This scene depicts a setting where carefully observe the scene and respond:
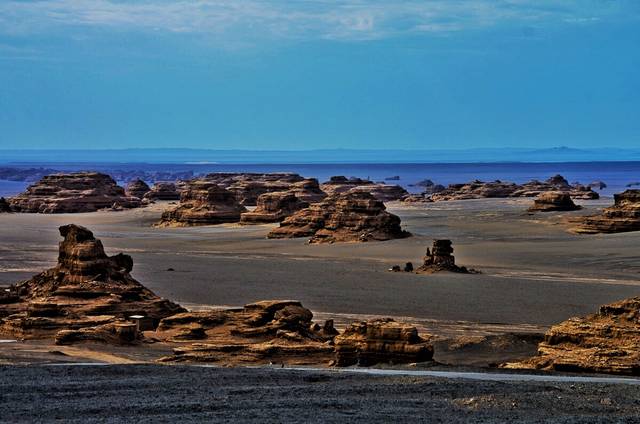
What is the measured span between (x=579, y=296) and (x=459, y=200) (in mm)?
55207

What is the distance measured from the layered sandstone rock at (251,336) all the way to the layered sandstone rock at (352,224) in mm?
28760

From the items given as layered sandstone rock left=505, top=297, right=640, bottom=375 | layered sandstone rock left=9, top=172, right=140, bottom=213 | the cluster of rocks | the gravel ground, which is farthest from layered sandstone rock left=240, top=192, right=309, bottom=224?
the gravel ground

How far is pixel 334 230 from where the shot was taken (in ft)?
175

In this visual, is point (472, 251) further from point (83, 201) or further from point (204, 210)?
point (83, 201)

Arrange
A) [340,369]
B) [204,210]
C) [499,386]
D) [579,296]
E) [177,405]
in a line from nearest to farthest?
[177,405]
[499,386]
[340,369]
[579,296]
[204,210]

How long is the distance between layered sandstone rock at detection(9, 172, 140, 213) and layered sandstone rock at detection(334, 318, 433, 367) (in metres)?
66.3

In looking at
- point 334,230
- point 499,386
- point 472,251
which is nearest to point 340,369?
point 499,386

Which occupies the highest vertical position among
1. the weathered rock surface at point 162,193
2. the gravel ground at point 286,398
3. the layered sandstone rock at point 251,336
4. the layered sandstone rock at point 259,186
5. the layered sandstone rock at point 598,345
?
the layered sandstone rock at point 259,186

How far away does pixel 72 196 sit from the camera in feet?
277

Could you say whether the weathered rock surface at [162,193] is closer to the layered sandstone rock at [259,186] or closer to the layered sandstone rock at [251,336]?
the layered sandstone rock at [259,186]

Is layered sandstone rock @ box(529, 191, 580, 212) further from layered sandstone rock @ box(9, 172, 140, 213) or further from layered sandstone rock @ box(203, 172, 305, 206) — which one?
layered sandstone rock @ box(9, 172, 140, 213)

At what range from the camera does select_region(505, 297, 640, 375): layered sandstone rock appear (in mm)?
16875

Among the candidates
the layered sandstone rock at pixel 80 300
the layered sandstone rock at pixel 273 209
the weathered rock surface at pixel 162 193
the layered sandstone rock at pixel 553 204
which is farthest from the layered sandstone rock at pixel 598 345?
the weathered rock surface at pixel 162 193

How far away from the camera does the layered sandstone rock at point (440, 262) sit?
38219 mm
